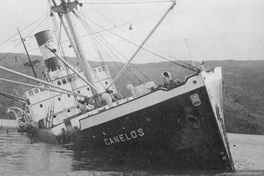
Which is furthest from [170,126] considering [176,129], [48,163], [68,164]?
[48,163]

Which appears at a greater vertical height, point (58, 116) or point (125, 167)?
point (58, 116)

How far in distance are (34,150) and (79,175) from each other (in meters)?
10.1

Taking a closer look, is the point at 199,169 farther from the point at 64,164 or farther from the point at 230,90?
→ the point at 230,90

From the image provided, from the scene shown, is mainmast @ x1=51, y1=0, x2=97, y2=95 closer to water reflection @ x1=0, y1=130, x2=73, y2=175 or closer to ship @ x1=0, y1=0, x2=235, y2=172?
ship @ x1=0, y1=0, x2=235, y2=172

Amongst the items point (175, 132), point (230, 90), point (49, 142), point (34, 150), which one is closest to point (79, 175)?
point (175, 132)

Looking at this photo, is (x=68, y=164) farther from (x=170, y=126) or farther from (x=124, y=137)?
(x=170, y=126)

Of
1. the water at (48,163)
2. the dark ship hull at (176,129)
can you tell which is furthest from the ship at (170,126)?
the water at (48,163)

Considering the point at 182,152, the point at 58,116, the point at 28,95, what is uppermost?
the point at 28,95

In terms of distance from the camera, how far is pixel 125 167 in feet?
44.0

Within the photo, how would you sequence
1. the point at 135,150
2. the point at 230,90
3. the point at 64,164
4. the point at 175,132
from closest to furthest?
1. the point at 175,132
2. the point at 135,150
3. the point at 64,164
4. the point at 230,90

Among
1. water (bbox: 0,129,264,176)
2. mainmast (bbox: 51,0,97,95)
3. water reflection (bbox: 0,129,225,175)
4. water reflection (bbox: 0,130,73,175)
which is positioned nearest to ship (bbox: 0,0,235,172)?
water reflection (bbox: 0,129,225,175)

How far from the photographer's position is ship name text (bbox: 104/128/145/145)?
41.8ft

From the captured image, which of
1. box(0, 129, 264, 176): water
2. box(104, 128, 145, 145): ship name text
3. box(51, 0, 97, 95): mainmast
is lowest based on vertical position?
box(0, 129, 264, 176): water

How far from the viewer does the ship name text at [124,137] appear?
12.7m
